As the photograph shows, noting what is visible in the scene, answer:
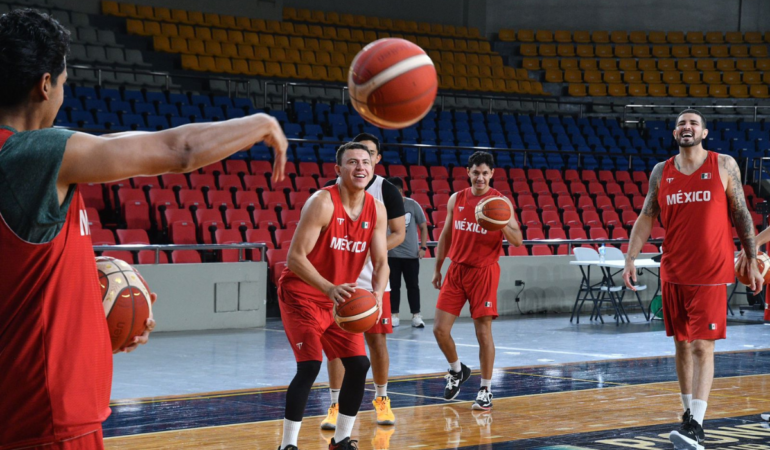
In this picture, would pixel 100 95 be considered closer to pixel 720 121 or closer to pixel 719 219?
pixel 719 219

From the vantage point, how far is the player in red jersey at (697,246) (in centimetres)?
532

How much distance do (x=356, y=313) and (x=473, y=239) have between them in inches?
99.8

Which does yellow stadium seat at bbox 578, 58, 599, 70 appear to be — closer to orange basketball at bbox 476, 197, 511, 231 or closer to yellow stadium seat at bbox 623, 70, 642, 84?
yellow stadium seat at bbox 623, 70, 642, 84

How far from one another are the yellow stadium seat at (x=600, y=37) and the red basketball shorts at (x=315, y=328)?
21.5 metres

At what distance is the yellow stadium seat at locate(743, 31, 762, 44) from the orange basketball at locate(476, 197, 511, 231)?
20996 mm

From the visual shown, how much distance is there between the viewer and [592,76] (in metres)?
23.5

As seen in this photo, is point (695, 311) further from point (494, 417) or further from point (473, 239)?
point (473, 239)

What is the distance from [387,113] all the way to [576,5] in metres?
23.2

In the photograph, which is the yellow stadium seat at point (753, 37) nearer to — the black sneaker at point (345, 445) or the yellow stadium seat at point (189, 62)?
the yellow stadium seat at point (189, 62)

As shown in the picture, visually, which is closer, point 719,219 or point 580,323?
point 719,219

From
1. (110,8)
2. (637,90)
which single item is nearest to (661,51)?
(637,90)

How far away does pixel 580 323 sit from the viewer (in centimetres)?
1238

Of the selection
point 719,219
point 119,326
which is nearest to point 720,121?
point 719,219

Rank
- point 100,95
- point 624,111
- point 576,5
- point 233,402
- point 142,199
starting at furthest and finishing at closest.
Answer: point 576,5, point 624,111, point 100,95, point 142,199, point 233,402
